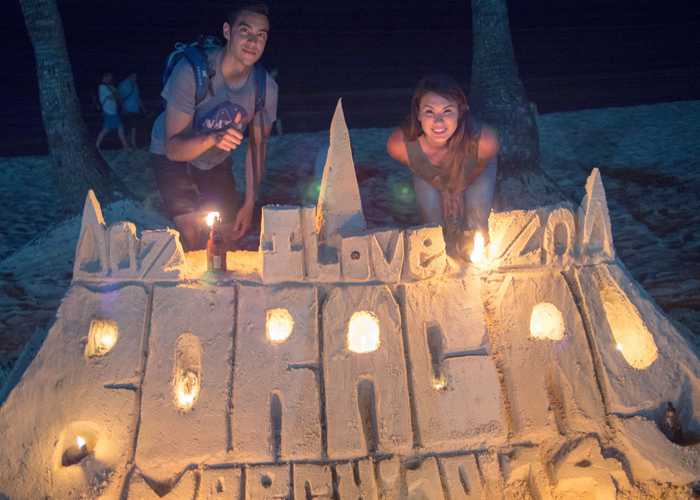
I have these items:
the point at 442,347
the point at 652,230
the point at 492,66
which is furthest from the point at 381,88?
the point at 442,347

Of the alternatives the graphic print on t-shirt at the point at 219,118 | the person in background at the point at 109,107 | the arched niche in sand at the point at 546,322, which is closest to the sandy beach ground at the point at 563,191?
the person in background at the point at 109,107

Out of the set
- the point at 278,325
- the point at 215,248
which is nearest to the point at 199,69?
the point at 215,248

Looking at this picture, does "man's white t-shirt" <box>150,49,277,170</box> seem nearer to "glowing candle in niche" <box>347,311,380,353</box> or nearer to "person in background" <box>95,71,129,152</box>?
"glowing candle in niche" <box>347,311,380,353</box>

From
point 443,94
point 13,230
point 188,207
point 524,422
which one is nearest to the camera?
point 524,422

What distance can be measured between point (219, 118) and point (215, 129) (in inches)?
3.0

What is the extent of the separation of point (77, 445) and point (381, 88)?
29.1 feet

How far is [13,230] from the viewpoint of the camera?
7570 millimetres

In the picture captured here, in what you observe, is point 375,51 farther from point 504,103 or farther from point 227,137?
point 227,137

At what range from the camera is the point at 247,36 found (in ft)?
12.1

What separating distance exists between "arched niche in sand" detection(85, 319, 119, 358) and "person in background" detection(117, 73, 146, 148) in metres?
7.12

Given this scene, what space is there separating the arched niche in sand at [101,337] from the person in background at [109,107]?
22.6 ft

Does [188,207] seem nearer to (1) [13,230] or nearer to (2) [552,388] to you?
(2) [552,388]

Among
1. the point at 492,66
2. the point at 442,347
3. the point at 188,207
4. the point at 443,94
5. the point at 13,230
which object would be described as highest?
the point at 492,66

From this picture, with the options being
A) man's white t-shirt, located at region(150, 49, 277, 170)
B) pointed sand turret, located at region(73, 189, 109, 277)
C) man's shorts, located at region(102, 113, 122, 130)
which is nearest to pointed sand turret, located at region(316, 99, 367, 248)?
man's white t-shirt, located at region(150, 49, 277, 170)
